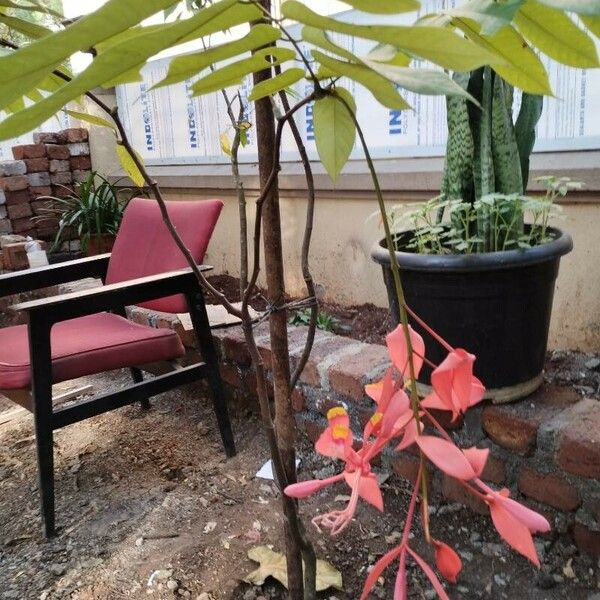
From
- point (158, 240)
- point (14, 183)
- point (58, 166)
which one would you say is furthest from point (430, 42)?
point (58, 166)

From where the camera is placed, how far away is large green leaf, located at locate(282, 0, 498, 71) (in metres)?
0.28

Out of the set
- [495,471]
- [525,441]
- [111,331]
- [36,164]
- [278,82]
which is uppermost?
[278,82]

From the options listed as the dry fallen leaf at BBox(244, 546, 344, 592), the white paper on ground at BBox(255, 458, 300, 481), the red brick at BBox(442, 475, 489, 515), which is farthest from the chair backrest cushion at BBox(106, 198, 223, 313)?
the red brick at BBox(442, 475, 489, 515)

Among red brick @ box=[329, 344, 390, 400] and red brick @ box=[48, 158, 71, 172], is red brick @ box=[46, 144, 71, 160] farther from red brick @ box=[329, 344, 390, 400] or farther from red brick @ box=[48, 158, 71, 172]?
red brick @ box=[329, 344, 390, 400]

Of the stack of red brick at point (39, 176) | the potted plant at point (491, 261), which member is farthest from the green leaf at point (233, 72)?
the stack of red brick at point (39, 176)

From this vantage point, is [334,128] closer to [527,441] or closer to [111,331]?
[527,441]

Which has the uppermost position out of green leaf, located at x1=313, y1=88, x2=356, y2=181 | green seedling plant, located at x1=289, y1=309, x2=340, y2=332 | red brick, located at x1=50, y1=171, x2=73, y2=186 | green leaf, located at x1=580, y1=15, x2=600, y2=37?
green leaf, located at x1=580, y1=15, x2=600, y2=37

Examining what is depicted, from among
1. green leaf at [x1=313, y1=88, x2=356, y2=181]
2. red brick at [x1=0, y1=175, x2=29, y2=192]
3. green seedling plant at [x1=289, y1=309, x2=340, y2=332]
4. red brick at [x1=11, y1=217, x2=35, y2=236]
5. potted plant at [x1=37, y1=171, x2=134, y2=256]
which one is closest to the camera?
green leaf at [x1=313, y1=88, x2=356, y2=181]

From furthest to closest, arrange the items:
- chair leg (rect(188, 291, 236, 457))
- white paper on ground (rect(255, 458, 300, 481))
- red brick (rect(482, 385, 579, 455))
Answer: chair leg (rect(188, 291, 236, 457))
white paper on ground (rect(255, 458, 300, 481))
red brick (rect(482, 385, 579, 455))

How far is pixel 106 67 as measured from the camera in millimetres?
275

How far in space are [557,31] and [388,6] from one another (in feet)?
0.56

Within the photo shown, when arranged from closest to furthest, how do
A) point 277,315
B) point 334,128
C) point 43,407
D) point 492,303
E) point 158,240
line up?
point 334,128 → point 277,315 → point 492,303 → point 43,407 → point 158,240

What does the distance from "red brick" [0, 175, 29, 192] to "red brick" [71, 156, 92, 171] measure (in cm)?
34

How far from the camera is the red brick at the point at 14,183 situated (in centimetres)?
399
